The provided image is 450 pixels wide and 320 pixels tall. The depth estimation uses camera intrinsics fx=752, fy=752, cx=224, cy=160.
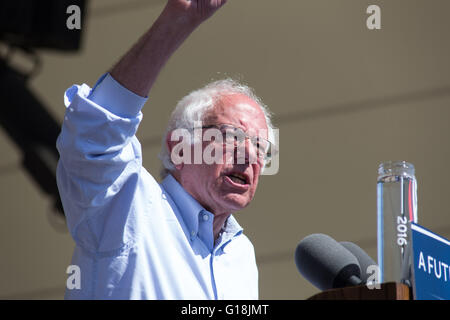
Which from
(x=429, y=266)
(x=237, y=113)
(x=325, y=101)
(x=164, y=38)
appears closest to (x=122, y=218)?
(x=164, y=38)

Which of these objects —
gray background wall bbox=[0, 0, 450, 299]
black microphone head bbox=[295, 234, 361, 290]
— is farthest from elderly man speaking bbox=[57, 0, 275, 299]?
gray background wall bbox=[0, 0, 450, 299]

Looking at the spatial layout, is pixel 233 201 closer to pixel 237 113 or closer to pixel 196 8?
pixel 237 113

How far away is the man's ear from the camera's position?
7.00 feet

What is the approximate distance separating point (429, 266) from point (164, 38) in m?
0.68

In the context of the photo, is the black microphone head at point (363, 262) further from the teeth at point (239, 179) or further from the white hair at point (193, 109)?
the white hair at point (193, 109)

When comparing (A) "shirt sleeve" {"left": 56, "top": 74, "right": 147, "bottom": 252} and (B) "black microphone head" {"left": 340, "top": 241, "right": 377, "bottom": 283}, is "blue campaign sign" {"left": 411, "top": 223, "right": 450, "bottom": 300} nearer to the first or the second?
(B) "black microphone head" {"left": 340, "top": 241, "right": 377, "bottom": 283}

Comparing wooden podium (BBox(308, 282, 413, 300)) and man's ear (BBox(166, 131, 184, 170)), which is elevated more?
man's ear (BBox(166, 131, 184, 170))

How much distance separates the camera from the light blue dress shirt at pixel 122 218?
60.2 inches

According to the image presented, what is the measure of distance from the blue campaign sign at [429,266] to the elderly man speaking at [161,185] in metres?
0.56

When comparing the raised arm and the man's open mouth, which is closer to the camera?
the raised arm

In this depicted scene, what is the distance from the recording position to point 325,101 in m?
4.13

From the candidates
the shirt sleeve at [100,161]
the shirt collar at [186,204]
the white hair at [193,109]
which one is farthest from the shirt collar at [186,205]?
the shirt sleeve at [100,161]
